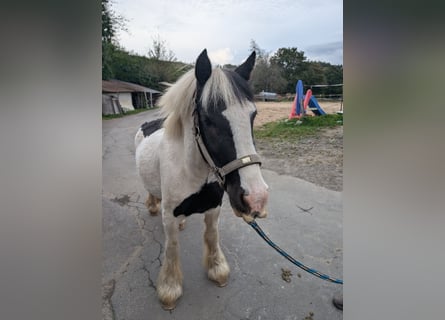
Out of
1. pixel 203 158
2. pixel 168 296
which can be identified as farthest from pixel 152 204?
pixel 203 158

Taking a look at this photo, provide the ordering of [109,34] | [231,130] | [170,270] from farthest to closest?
[170,270] → [109,34] → [231,130]

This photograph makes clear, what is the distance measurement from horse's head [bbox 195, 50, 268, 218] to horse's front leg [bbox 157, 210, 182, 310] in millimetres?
399

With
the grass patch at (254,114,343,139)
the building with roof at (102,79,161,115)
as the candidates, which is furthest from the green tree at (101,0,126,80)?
the grass patch at (254,114,343,139)

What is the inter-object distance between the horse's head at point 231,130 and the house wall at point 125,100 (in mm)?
336

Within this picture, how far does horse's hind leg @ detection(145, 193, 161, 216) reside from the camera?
1204mm

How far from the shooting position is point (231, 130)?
633 millimetres

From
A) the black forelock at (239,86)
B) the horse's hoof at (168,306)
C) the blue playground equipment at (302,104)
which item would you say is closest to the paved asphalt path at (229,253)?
the horse's hoof at (168,306)

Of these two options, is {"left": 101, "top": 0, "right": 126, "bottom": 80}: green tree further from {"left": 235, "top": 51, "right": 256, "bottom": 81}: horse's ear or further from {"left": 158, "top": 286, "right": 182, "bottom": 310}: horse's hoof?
{"left": 158, "top": 286, "right": 182, "bottom": 310}: horse's hoof

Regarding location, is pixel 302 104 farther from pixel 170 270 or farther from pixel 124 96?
pixel 170 270

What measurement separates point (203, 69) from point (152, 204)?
0.79m

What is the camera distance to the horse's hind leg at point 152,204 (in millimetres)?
1204
